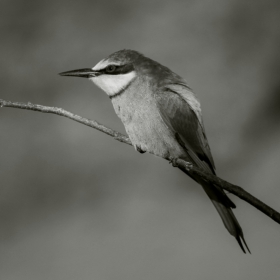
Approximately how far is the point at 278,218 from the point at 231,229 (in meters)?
0.59

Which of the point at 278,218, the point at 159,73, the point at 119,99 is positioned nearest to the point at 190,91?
the point at 159,73

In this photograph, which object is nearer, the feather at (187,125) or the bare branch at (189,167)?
the bare branch at (189,167)

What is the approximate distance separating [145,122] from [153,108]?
66 mm

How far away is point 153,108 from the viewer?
162cm

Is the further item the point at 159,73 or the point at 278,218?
the point at 159,73

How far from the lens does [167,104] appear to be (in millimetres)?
1627

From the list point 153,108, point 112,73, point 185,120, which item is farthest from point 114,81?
point 185,120

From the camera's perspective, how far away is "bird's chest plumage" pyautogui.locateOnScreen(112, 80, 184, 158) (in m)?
1.61

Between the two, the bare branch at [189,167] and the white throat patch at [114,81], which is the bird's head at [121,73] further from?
the bare branch at [189,167]

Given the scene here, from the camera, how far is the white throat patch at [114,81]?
1651mm

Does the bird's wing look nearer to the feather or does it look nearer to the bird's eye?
the feather

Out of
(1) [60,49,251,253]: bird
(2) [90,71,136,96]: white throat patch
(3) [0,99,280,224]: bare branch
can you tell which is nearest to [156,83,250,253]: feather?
(1) [60,49,251,253]: bird

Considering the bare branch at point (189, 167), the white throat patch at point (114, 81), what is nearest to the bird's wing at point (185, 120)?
the white throat patch at point (114, 81)

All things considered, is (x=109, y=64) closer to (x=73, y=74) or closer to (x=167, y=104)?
(x=73, y=74)
